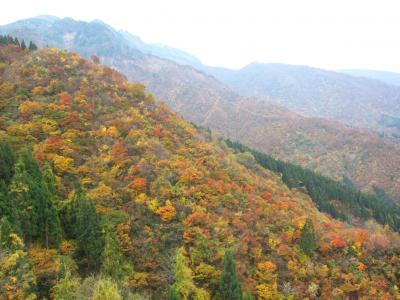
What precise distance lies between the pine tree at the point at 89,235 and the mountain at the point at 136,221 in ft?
0.29

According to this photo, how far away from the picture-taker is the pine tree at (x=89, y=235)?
28.8m

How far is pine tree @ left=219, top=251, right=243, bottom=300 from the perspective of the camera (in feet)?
94.6

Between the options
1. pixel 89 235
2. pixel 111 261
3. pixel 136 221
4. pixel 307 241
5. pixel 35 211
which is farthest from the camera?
pixel 307 241

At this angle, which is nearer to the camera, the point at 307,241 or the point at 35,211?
the point at 35,211

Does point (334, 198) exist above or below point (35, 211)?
below

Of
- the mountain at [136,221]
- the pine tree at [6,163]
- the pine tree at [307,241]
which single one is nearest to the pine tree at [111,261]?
the mountain at [136,221]

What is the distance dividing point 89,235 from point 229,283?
1227 cm

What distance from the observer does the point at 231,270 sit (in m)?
29.1

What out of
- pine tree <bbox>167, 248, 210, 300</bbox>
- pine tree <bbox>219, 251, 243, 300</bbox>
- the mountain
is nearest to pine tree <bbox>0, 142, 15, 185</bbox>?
the mountain

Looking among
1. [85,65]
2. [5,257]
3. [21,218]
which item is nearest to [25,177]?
[21,218]

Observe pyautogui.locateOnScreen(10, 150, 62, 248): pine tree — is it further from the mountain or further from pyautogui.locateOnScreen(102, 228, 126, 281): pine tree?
pyautogui.locateOnScreen(102, 228, 126, 281): pine tree

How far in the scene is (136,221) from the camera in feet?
111

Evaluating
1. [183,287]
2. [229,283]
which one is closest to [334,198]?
[229,283]

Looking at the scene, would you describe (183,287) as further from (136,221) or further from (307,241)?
(307,241)
